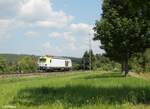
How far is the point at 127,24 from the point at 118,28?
4.26 feet

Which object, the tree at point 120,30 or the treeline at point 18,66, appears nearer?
the tree at point 120,30

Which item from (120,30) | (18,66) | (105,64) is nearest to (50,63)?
(18,66)

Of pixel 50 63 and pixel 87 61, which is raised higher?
pixel 87 61

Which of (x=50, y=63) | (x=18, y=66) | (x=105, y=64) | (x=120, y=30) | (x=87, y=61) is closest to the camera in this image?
(x=120, y=30)

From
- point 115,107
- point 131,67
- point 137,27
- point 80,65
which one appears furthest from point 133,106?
point 80,65

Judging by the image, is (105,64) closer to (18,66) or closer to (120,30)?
(18,66)

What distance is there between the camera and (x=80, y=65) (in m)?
139

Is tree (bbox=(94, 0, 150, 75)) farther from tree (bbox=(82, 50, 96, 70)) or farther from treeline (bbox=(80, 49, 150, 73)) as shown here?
tree (bbox=(82, 50, 96, 70))

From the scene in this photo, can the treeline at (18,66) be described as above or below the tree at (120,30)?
below

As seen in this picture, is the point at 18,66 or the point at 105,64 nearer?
the point at 18,66

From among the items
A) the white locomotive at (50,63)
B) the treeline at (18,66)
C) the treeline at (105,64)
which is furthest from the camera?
the treeline at (18,66)

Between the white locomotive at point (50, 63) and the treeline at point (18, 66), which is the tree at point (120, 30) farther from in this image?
the treeline at point (18, 66)

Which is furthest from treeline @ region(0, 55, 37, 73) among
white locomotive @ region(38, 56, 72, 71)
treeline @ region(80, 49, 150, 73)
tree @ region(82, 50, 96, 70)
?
tree @ region(82, 50, 96, 70)

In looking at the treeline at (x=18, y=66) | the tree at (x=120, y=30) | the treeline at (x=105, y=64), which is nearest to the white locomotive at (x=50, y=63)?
the treeline at (x=18, y=66)
